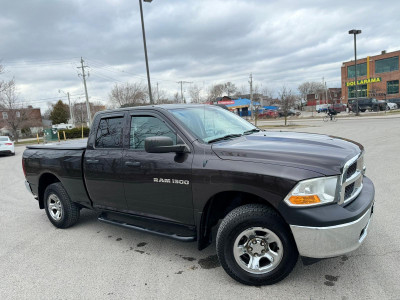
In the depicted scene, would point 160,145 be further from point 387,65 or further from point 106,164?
point 387,65

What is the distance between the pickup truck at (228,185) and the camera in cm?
265

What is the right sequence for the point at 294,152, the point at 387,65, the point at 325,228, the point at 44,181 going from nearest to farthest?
the point at 325,228 < the point at 294,152 < the point at 44,181 < the point at 387,65

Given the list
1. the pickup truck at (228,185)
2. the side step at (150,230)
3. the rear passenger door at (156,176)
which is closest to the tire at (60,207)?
the pickup truck at (228,185)

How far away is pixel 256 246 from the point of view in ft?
9.73

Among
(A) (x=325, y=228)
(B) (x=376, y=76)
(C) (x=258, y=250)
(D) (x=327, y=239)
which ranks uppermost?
(B) (x=376, y=76)

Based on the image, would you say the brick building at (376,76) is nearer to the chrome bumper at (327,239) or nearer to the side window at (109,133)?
the side window at (109,133)

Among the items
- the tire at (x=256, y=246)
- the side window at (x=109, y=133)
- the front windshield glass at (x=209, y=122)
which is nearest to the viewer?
the tire at (x=256, y=246)

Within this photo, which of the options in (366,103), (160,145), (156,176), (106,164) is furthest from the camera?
(366,103)

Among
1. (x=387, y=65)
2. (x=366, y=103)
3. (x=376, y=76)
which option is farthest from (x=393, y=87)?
(x=366, y=103)

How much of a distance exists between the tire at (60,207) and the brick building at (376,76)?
2497 inches

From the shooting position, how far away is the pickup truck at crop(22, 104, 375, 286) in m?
2.65

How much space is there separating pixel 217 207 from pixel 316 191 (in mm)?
1113

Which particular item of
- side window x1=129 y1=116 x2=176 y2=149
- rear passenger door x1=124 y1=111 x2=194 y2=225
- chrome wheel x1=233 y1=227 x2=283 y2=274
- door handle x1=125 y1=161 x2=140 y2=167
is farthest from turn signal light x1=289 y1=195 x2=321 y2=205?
door handle x1=125 y1=161 x2=140 y2=167

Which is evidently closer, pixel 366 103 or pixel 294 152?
pixel 294 152
